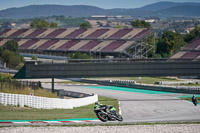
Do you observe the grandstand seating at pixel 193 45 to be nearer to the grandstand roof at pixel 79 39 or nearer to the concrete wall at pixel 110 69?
the grandstand roof at pixel 79 39

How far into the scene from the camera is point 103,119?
103 feet

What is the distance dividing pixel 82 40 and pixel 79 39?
125 cm

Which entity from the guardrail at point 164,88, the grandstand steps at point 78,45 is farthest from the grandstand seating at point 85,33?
the guardrail at point 164,88

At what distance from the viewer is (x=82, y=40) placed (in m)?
139

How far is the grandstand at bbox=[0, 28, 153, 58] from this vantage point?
4771 inches

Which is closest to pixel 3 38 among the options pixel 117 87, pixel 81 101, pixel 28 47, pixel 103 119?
pixel 28 47

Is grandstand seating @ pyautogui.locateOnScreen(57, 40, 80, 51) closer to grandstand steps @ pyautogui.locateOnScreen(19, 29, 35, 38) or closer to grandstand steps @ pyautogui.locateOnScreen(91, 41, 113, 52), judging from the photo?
grandstand steps @ pyautogui.locateOnScreen(91, 41, 113, 52)

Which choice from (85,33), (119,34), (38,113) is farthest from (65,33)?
(38,113)

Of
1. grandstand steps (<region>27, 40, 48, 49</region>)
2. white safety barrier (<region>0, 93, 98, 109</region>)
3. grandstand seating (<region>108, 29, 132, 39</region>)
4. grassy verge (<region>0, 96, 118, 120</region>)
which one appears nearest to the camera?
grassy verge (<region>0, 96, 118, 120</region>)

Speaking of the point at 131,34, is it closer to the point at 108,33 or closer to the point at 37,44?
the point at 108,33

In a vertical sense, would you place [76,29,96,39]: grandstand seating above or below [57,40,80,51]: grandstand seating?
above

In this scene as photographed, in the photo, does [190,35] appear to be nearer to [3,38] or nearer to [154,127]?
[3,38]

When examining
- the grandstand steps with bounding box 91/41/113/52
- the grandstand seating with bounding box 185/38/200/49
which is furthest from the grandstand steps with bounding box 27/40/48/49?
the grandstand seating with bounding box 185/38/200/49

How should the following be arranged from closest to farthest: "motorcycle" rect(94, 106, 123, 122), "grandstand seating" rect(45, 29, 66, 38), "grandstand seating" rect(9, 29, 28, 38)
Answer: "motorcycle" rect(94, 106, 123, 122) < "grandstand seating" rect(45, 29, 66, 38) < "grandstand seating" rect(9, 29, 28, 38)
